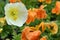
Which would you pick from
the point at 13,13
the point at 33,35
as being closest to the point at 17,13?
the point at 13,13

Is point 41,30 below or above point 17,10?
below

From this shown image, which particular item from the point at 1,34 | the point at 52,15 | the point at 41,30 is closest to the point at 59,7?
the point at 52,15

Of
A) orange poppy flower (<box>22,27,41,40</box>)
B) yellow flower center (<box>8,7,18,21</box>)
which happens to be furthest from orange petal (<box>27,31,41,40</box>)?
yellow flower center (<box>8,7,18,21</box>)

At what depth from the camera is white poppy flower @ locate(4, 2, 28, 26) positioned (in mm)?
1257

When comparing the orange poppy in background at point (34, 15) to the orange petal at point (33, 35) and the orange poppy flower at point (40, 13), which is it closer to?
the orange poppy flower at point (40, 13)

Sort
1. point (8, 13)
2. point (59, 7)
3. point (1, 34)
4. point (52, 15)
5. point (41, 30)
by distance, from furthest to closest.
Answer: point (52, 15) → point (59, 7) → point (1, 34) → point (41, 30) → point (8, 13)

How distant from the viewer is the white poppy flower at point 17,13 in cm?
126

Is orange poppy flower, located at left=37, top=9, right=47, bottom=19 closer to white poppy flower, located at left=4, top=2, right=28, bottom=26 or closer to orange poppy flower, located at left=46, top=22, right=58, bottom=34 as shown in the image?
orange poppy flower, located at left=46, top=22, right=58, bottom=34

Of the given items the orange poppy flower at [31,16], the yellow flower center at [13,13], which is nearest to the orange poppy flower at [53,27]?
the orange poppy flower at [31,16]

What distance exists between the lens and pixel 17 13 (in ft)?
4.24

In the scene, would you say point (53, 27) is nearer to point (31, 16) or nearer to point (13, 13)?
point (31, 16)

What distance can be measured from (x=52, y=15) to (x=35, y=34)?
53 cm

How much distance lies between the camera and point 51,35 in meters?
1.42

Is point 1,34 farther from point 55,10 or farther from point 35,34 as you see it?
point 55,10
